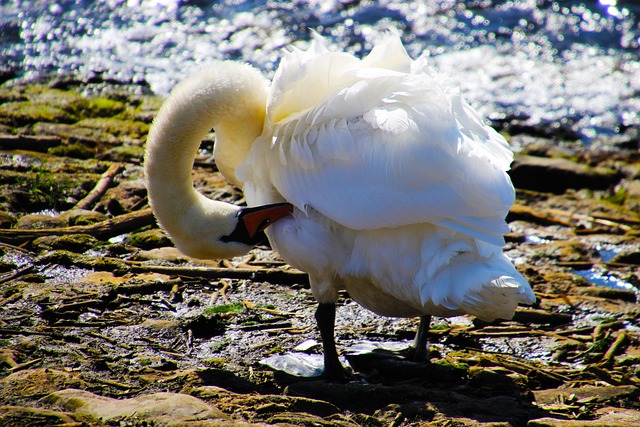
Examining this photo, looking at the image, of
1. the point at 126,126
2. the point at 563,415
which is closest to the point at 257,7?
the point at 126,126

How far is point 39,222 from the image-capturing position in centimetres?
642

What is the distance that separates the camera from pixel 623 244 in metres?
7.34

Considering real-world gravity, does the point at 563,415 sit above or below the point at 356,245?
below

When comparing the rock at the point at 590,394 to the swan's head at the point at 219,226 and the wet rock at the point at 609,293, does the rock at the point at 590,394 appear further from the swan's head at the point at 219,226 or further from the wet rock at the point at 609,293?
the swan's head at the point at 219,226

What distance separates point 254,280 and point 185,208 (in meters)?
1.56

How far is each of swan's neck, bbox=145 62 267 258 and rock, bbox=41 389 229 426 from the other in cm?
115

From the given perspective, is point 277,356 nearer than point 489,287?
No

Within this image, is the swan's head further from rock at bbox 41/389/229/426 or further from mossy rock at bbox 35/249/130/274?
mossy rock at bbox 35/249/130/274

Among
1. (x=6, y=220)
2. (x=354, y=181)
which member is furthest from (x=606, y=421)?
(x=6, y=220)

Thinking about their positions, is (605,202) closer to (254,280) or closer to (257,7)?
(254,280)

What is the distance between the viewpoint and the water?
38.2 ft

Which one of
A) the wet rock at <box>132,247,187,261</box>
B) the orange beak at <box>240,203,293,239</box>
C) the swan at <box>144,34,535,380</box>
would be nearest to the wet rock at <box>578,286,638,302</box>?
the swan at <box>144,34,535,380</box>

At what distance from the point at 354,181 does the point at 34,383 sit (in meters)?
1.95

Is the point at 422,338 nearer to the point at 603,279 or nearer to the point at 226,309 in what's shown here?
the point at 226,309
